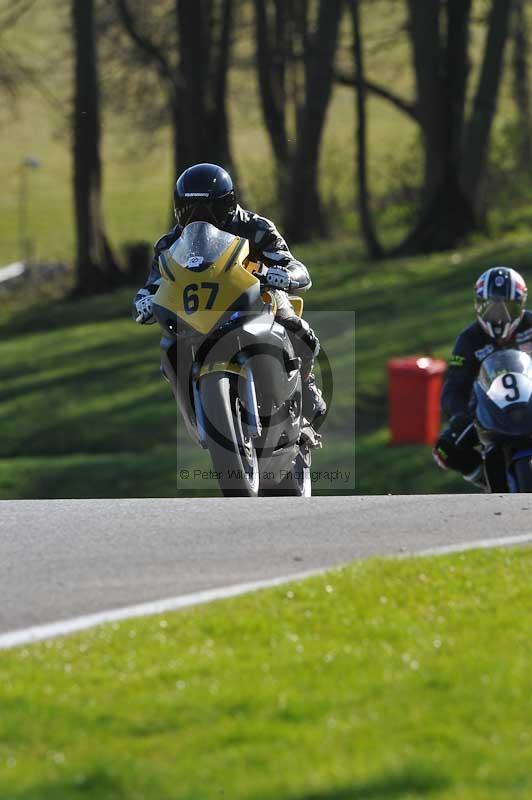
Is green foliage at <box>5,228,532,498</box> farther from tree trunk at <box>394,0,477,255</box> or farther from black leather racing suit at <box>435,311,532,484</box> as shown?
black leather racing suit at <box>435,311,532,484</box>

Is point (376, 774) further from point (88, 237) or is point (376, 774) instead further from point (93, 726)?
point (88, 237)

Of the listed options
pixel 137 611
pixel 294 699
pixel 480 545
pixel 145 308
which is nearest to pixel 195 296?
pixel 145 308

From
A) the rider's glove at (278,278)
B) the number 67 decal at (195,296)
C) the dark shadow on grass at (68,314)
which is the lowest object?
the dark shadow on grass at (68,314)

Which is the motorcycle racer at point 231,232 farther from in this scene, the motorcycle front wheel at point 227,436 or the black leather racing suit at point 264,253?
the motorcycle front wheel at point 227,436

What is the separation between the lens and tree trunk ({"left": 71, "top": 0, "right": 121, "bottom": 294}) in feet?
102

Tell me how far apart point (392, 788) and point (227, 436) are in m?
4.29

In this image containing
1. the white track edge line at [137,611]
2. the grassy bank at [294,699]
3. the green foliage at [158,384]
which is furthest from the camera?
the green foliage at [158,384]

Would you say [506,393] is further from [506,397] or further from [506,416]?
[506,416]

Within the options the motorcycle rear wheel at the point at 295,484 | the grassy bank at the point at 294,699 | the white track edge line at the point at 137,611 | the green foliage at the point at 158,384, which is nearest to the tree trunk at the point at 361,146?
the green foliage at the point at 158,384

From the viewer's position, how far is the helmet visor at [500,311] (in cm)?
1045

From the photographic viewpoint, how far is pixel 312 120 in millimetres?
33469

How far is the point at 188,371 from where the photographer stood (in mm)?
9195

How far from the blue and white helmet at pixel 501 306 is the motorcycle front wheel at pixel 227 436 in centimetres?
209

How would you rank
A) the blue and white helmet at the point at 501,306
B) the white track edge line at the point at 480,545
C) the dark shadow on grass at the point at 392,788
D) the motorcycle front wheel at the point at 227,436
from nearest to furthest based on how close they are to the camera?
the dark shadow on grass at the point at 392,788 < the white track edge line at the point at 480,545 < the motorcycle front wheel at the point at 227,436 < the blue and white helmet at the point at 501,306
